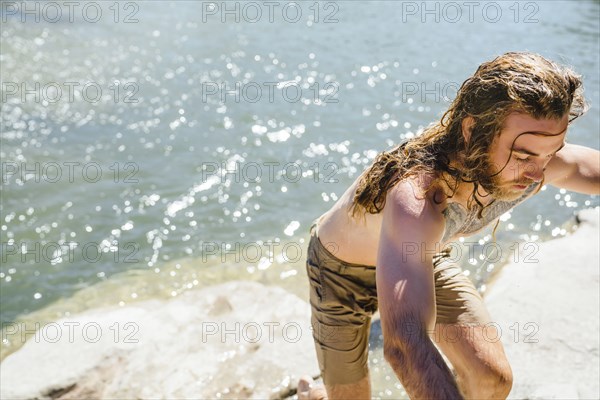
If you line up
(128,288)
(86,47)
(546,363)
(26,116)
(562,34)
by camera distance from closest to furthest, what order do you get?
(546,363) < (128,288) < (26,116) < (86,47) < (562,34)

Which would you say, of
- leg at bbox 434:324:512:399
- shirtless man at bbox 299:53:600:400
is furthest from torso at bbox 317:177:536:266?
leg at bbox 434:324:512:399

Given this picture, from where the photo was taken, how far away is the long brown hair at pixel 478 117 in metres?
2.12

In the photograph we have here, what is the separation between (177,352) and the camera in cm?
417

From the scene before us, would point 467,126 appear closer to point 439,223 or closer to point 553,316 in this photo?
point 439,223

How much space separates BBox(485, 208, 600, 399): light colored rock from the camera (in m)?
3.72

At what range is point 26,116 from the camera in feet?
25.0

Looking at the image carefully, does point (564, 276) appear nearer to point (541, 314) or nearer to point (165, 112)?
point (541, 314)

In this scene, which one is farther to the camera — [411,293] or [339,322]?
[339,322]

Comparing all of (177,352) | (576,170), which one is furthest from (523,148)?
(177,352)

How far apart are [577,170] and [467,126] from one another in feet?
3.05

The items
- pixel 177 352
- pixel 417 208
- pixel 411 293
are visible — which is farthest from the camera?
pixel 177 352

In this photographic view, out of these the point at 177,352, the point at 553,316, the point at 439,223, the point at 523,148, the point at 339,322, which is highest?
the point at 523,148

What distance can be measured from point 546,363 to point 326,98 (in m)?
5.25

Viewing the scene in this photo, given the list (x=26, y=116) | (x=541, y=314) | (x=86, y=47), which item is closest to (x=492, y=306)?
(x=541, y=314)
